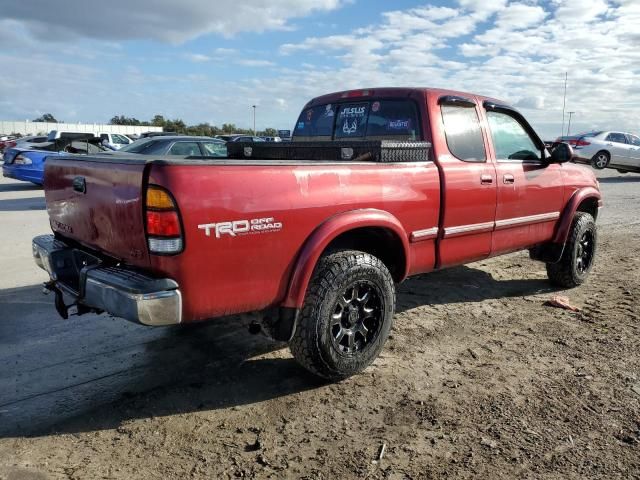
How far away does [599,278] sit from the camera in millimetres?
6277

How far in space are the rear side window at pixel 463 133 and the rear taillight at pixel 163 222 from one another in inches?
95.4

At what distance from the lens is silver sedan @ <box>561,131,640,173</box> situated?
1966 cm

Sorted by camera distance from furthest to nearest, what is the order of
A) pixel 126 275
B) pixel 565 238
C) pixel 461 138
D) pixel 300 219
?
Result: pixel 565 238 < pixel 461 138 < pixel 300 219 < pixel 126 275

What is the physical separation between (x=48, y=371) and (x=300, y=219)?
2.08 metres

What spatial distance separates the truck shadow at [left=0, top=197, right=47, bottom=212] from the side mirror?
952 cm

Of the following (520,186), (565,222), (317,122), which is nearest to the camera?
(520,186)

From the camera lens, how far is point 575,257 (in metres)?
5.68

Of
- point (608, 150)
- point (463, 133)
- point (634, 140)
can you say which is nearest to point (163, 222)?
point (463, 133)

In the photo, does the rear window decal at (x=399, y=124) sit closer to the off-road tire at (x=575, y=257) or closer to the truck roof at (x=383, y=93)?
the truck roof at (x=383, y=93)

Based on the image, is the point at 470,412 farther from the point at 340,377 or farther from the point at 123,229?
the point at 123,229

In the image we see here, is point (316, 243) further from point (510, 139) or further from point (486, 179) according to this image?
point (510, 139)

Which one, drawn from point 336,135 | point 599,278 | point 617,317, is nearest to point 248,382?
point 336,135

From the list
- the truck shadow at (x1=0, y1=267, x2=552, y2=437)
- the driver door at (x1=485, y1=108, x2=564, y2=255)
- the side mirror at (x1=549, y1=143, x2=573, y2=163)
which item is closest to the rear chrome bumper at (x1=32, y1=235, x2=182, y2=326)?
the truck shadow at (x1=0, y1=267, x2=552, y2=437)

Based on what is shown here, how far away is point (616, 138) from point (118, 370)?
2098 centimetres
